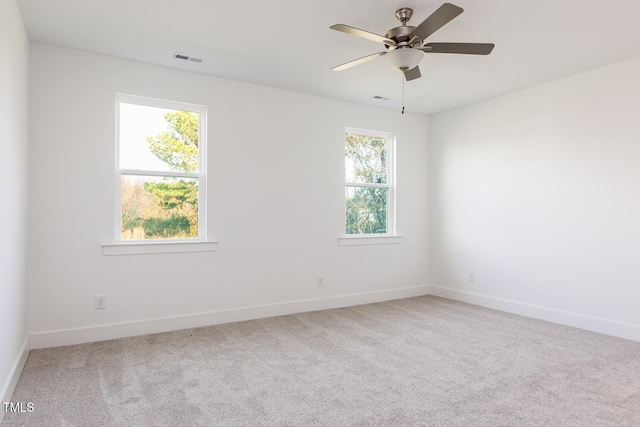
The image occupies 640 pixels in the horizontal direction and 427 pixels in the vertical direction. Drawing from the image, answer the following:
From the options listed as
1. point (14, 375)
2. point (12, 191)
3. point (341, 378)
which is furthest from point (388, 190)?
point (14, 375)

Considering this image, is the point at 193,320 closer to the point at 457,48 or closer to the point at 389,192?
the point at 389,192

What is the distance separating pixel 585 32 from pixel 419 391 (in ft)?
9.99

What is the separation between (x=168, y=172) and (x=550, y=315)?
4374mm

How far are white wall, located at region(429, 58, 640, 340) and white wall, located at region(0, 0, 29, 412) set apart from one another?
477 cm

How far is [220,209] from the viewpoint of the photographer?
4.05 m

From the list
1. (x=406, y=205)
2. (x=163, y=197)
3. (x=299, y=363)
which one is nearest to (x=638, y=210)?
(x=406, y=205)

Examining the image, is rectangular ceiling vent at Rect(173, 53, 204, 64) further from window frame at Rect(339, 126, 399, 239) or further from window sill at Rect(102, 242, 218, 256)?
window frame at Rect(339, 126, 399, 239)

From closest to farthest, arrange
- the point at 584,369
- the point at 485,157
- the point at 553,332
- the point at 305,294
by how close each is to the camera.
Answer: the point at 584,369
the point at 553,332
the point at 305,294
the point at 485,157

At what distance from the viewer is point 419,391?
2.48 m

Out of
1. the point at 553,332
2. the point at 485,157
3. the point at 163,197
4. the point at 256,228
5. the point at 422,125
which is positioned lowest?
the point at 553,332

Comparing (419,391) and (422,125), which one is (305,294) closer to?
(419,391)

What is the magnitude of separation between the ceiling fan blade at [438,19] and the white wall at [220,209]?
7.42 ft

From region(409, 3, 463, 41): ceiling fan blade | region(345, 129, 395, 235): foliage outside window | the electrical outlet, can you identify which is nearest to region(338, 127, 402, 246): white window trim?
region(345, 129, 395, 235): foliage outside window

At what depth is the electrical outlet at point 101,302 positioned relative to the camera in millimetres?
3457
